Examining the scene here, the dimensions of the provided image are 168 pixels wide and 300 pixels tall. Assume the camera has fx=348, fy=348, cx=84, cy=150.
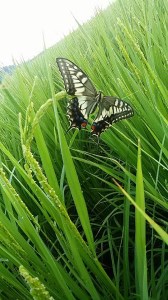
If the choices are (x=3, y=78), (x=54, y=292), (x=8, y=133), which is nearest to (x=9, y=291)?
(x=54, y=292)

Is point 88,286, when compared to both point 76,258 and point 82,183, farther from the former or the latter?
point 82,183

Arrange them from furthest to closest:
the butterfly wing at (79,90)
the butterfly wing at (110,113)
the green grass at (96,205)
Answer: the butterfly wing at (79,90)
the butterfly wing at (110,113)
the green grass at (96,205)

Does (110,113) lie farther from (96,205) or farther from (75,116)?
(96,205)

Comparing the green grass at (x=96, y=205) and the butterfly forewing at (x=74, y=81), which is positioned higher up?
the butterfly forewing at (x=74, y=81)

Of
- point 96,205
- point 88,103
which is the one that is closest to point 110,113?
point 88,103

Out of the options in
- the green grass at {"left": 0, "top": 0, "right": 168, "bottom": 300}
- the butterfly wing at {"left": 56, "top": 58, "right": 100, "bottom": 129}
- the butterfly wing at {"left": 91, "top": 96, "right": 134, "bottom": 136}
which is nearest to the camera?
the green grass at {"left": 0, "top": 0, "right": 168, "bottom": 300}

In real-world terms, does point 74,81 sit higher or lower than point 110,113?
higher
